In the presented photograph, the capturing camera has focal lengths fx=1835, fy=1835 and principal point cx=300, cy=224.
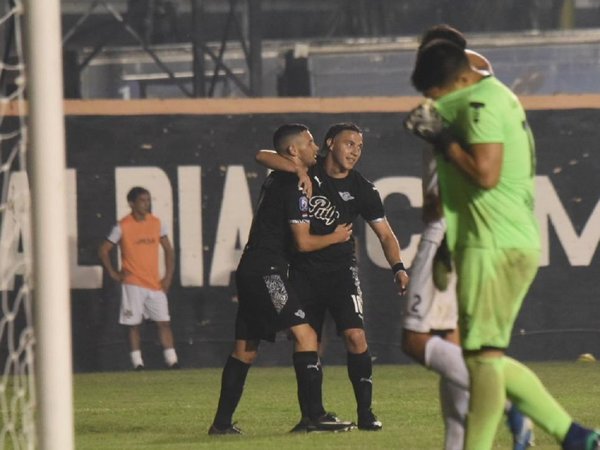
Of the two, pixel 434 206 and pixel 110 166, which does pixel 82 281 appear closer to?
pixel 110 166

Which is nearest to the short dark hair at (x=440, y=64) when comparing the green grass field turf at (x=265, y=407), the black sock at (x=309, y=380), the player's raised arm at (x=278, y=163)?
the green grass field turf at (x=265, y=407)

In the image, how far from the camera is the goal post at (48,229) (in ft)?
22.2

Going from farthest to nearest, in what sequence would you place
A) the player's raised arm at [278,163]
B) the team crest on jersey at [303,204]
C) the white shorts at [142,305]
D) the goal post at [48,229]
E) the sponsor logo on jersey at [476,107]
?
Result: the white shorts at [142,305], the team crest on jersey at [303,204], the player's raised arm at [278,163], the sponsor logo on jersey at [476,107], the goal post at [48,229]

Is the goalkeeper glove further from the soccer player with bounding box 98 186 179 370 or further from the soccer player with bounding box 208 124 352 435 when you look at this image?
the soccer player with bounding box 98 186 179 370

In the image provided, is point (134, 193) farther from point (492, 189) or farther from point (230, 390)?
point (492, 189)

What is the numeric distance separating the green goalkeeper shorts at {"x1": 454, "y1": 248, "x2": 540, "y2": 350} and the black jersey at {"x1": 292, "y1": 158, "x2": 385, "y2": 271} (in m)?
3.87

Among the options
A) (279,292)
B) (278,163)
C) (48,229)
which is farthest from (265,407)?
(48,229)

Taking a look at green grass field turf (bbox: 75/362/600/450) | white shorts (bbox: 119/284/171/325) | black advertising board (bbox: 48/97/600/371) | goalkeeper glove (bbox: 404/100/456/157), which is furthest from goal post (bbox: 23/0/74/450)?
black advertising board (bbox: 48/97/600/371)

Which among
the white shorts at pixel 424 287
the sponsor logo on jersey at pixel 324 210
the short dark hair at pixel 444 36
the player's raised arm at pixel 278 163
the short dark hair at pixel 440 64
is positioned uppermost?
the short dark hair at pixel 444 36

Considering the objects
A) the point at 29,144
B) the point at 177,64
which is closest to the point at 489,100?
the point at 29,144

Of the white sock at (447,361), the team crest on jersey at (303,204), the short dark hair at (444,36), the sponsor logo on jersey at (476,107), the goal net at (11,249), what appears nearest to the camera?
the sponsor logo on jersey at (476,107)

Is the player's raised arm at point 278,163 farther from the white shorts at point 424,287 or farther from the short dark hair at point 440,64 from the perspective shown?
the short dark hair at point 440,64

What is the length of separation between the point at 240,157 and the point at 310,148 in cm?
853

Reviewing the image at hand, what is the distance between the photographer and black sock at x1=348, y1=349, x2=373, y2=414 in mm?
11227
